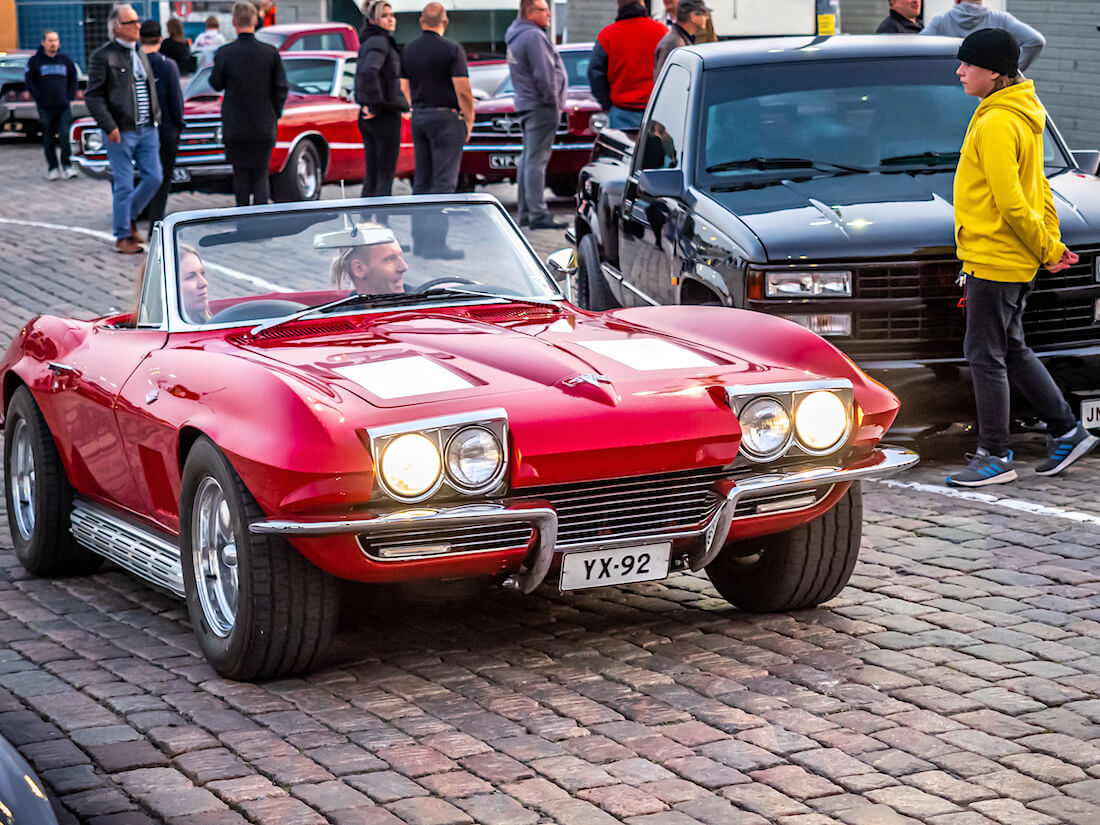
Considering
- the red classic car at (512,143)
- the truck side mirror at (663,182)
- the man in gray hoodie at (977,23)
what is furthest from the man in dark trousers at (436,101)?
the truck side mirror at (663,182)

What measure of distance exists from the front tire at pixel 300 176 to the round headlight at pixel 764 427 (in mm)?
13602

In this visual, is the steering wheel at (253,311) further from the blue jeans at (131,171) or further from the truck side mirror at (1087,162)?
the blue jeans at (131,171)

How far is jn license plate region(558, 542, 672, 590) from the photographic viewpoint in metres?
5.26

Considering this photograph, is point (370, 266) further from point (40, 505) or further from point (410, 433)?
point (410, 433)

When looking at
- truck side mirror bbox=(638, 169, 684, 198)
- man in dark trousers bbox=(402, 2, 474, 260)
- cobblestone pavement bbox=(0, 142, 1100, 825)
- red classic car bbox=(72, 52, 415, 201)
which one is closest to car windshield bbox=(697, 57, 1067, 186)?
truck side mirror bbox=(638, 169, 684, 198)

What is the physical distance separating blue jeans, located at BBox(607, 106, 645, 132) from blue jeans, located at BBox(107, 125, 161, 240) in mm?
3984

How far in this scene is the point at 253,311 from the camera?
632cm

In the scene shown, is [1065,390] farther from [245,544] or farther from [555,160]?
[555,160]

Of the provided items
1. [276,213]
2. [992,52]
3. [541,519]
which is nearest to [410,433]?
[541,519]

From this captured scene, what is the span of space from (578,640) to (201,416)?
137 cm

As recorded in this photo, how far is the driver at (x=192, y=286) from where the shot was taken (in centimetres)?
633

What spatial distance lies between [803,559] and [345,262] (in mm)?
1954

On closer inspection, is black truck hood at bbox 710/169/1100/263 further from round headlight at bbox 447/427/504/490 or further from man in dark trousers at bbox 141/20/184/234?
man in dark trousers at bbox 141/20/184/234

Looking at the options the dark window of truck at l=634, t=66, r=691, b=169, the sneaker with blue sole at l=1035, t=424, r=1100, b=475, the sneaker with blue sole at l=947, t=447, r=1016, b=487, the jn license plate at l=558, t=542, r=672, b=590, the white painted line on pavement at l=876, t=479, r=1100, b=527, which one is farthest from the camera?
the dark window of truck at l=634, t=66, r=691, b=169
